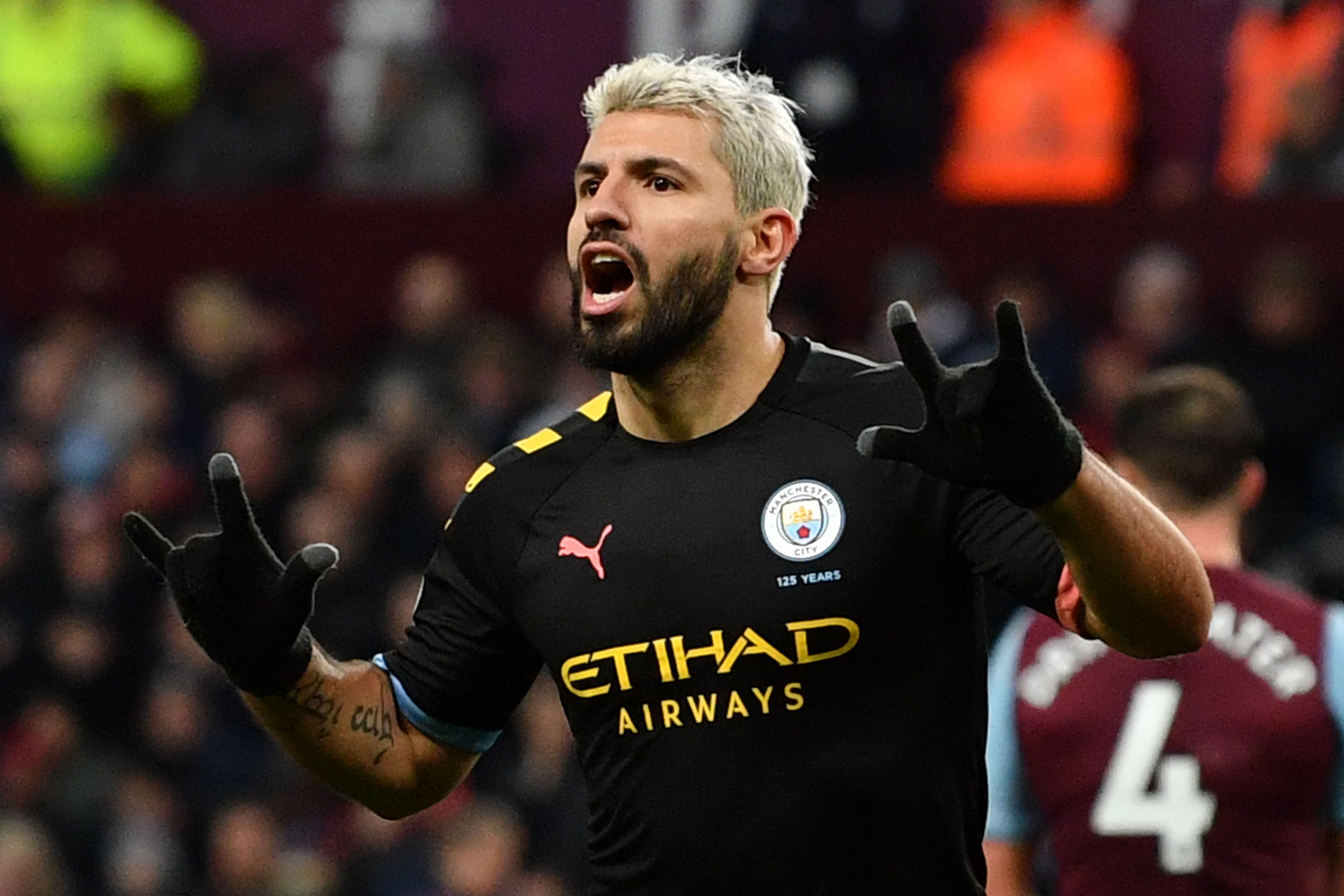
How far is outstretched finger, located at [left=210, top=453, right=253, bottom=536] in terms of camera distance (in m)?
3.40

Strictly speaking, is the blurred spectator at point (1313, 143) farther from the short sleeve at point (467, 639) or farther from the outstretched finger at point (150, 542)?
the outstretched finger at point (150, 542)

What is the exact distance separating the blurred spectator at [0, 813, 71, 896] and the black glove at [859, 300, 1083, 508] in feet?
20.1

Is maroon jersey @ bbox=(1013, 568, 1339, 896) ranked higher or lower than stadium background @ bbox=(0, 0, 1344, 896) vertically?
higher

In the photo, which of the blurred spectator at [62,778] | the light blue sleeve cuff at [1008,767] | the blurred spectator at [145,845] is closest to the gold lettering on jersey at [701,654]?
the light blue sleeve cuff at [1008,767]

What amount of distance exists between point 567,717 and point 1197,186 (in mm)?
Answer: 6725

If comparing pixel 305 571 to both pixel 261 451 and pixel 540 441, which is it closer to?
pixel 540 441

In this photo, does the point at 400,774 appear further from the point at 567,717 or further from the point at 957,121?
the point at 957,121

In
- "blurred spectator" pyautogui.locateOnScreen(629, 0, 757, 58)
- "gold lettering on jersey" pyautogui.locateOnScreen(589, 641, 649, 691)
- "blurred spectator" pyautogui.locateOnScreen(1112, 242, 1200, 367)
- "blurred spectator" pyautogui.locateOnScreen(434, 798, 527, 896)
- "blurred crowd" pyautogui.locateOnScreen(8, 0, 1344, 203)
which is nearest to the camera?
"gold lettering on jersey" pyautogui.locateOnScreen(589, 641, 649, 691)

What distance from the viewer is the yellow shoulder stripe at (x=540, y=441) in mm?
3775

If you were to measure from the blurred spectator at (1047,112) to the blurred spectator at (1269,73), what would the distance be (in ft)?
1.37

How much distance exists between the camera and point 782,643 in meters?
3.41

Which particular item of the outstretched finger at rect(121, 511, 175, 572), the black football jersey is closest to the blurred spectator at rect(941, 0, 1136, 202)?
the black football jersey

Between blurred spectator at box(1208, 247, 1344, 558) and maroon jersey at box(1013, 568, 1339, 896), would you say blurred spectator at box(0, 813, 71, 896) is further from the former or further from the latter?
maroon jersey at box(1013, 568, 1339, 896)

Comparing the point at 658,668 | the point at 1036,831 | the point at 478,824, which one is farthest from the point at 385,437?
the point at 658,668
